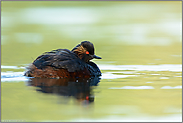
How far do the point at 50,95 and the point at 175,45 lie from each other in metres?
9.39

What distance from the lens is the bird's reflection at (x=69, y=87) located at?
6.73 m

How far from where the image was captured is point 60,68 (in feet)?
28.0

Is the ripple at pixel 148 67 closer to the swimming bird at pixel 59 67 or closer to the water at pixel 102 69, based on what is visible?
the water at pixel 102 69

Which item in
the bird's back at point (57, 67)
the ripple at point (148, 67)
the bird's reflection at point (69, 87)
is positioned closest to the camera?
the bird's reflection at point (69, 87)

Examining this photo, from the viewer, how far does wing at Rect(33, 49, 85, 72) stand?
8516 mm

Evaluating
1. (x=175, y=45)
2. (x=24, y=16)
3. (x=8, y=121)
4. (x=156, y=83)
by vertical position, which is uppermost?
(x=24, y=16)

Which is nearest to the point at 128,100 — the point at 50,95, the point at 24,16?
the point at 50,95

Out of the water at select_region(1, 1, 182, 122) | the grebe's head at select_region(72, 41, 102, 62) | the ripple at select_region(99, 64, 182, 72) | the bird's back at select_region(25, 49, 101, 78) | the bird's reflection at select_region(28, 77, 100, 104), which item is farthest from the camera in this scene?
the ripple at select_region(99, 64, 182, 72)

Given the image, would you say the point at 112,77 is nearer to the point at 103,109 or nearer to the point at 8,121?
the point at 103,109

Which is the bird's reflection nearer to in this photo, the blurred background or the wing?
the wing

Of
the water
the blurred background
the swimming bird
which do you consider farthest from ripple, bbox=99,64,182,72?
the swimming bird

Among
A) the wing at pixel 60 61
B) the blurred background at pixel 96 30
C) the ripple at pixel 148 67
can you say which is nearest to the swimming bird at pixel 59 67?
the wing at pixel 60 61

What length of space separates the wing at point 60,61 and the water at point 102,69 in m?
0.43

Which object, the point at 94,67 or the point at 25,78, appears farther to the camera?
the point at 94,67
